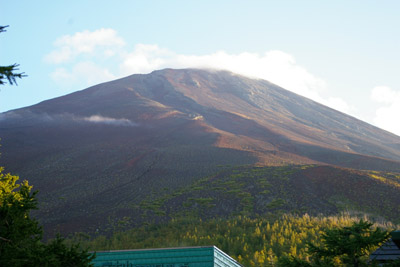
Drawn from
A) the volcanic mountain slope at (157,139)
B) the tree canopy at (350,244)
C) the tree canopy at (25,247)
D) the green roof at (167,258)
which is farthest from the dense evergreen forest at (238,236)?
the tree canopy at (25,247)

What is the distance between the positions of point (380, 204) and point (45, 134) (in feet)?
205

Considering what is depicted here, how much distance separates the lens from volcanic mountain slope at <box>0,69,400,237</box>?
5328cm

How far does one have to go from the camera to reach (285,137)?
84.1 metres

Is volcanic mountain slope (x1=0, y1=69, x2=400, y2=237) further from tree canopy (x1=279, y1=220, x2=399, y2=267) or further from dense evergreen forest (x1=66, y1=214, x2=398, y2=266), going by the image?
tree canopy (x1=279, y1=220, x2=399, y2=267)

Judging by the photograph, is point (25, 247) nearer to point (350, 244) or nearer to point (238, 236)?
point (350, 244)

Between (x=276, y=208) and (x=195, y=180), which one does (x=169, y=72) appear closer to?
(x=195, y=180)

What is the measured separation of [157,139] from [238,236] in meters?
47.7

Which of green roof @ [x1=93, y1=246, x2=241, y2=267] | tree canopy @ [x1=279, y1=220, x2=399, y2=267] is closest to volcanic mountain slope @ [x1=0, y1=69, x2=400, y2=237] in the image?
green roof @ [x1=93, y1=246, x2=241, y2=267]

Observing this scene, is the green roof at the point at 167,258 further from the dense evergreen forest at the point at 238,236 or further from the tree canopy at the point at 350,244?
the tree canopy at the point at 350,244

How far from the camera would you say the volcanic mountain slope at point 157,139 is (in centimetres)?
5328

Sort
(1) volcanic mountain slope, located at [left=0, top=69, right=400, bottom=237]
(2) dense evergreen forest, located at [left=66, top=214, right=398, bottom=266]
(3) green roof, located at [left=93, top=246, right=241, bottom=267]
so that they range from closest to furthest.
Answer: (3) green roof, located at [left=93, top=246, right=241, bottom=267] → (2) dense evergreen forest, located at [left=66, top=214, right=398, bottom=266] → (1) volcanic mountain slope, located at [left=0, top=69, right=400, bottom=237]

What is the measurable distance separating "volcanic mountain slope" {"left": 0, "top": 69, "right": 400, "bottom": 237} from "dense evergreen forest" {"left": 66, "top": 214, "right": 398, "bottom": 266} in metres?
7.91

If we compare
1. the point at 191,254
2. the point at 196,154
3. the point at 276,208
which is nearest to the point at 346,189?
the point at 276,208

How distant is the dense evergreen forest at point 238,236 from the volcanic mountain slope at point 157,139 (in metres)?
7.91
